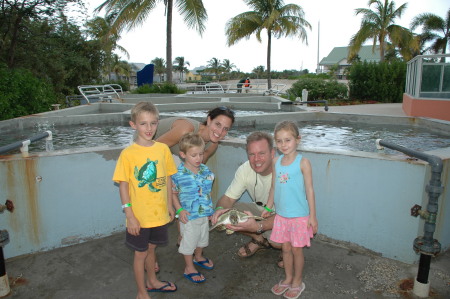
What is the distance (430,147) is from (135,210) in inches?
181

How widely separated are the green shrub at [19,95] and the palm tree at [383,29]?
26777mm

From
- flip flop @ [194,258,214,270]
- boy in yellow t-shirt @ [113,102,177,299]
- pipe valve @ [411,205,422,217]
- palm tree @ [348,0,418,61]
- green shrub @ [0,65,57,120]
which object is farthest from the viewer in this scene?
palm tree @ [348,0,418,61]

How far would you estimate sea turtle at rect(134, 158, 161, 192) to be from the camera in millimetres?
2621

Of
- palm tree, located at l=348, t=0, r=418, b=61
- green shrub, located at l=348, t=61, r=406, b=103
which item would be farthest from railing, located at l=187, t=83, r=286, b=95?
palm tree, located at l=348, t=0, r=418, b=61

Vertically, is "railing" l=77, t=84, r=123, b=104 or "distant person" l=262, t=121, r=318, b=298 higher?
"railing" l=77, t=84, r=123, b=104

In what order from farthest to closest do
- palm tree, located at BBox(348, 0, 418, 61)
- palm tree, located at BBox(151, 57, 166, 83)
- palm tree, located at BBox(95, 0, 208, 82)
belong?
palm tree, located at BBox(151, 57, 166, 83), palm tree, located at BBox(348, 0, 418, 61), palm tree, located at BBox(95, 0, 208, 82)

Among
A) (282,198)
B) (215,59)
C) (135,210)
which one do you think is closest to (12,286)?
(135,210)

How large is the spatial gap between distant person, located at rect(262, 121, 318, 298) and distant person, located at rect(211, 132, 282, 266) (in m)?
0.24

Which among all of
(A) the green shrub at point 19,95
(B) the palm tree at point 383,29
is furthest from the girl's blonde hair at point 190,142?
(B) the palm tree at point 383,29

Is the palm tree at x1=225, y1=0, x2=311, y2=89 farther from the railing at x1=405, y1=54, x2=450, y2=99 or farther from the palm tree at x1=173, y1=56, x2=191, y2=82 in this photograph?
the palm tree at x1=173, y1=56, x2=191, y2=82

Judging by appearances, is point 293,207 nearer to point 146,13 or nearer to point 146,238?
point 146,238

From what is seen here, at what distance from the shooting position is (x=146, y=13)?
66.0 feet

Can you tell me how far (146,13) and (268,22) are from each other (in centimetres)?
862

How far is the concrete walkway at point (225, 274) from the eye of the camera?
2.76 m
